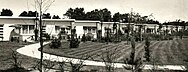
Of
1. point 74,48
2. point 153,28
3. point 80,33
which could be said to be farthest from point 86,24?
Result: point 153,28

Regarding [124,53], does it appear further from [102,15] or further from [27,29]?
[27,29]

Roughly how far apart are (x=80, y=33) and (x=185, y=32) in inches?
887

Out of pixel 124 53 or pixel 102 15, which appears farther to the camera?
pixel 102 15

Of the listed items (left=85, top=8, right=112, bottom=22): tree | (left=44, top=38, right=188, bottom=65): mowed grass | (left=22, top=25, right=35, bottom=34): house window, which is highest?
(left=85, top=8, right=112, bottom=22): tree

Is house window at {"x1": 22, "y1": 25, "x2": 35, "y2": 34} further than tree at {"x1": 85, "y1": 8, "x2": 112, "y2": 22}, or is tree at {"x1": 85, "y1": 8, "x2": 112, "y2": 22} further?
house window at {"x1": 22, "y1": 25, "x2": 35, "y2": 34}

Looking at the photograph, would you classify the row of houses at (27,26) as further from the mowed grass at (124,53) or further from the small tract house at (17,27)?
the mowed grass at (124,53)

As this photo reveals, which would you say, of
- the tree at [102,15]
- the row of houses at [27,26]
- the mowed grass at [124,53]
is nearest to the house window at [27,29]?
the row of houses at [27,26]

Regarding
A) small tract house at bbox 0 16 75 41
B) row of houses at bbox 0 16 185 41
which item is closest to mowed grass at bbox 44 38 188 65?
row of houses at bbox 0 16 185 41

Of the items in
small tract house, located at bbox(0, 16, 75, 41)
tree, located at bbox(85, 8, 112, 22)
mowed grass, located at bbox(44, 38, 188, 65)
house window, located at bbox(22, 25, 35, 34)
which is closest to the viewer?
mowed grass, located at bbox(44, 38, 188, 65)

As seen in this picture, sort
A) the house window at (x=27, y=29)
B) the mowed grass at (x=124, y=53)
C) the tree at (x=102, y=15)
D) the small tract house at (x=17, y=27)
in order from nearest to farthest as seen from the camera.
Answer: the mowed grass at (x=124, y=53) < the small tract house at (x=17, y=27) < the tree at (x=102, y=15) < the house window at (x=27, y=29)

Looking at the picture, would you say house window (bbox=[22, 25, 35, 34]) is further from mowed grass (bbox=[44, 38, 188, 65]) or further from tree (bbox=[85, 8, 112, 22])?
mowed grass (bbox=[44, 38, 188, 65])

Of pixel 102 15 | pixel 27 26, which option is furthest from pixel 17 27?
pixel 102 15

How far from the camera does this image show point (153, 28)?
63.1 metres

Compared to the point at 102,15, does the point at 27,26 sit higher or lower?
lower
